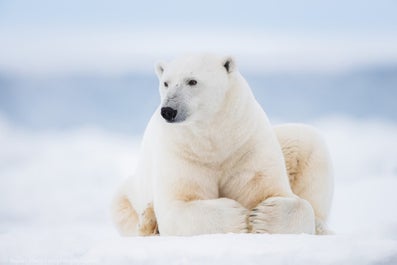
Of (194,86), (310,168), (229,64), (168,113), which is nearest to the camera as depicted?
(168,113)

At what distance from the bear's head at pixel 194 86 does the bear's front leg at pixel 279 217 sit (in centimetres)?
65

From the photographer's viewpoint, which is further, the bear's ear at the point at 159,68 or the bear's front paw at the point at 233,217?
the bear's ear at the point at 159,68

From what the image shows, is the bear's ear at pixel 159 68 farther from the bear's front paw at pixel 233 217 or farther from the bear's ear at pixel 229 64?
the bear's front paw at pixel 233 217

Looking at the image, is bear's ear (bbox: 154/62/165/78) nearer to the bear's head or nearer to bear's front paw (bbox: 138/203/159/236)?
the bear's head

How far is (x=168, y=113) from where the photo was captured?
4246 millimetres

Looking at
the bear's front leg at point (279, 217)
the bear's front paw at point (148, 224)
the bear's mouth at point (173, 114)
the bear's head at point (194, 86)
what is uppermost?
the bear's head at point (194, 86)

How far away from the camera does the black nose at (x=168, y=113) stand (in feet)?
13.9

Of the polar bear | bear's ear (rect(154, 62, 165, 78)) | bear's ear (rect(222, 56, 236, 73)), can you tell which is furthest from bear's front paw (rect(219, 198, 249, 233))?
bear's ear (rect(154, 62, 165, 78))

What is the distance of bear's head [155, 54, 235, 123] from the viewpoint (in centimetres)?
432

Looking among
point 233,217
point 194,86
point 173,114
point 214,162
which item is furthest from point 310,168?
point 173,114

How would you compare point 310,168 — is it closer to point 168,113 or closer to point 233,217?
point 233,217

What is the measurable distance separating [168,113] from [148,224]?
92 cm

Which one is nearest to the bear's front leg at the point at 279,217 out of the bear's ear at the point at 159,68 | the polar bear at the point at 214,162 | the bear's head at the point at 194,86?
the polar bear at the point at 214,162

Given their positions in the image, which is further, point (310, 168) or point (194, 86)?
point (310, 168)
